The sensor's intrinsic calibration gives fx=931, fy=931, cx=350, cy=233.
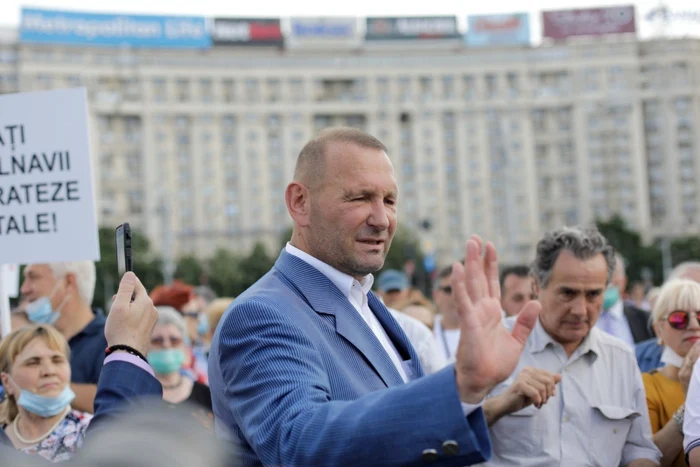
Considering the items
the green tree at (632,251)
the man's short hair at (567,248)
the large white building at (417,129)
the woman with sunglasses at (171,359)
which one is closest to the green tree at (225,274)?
the large white building at (417,129)

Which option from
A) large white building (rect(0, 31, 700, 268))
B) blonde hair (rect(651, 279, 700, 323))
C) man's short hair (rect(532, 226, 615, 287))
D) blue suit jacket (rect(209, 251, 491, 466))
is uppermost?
large white building (rect(0, 31, 700, 268))

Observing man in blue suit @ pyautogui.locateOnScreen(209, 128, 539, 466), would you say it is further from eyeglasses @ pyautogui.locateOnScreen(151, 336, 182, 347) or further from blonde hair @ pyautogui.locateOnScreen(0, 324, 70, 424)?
eyeglasses @ pyautogui.locateOnScreen(151, 336, 182, 347)

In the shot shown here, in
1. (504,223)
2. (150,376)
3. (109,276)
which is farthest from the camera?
(504,223)

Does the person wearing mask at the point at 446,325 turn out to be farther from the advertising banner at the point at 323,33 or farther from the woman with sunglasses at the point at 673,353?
the advertising banner at the point at 323,33

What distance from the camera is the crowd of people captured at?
1.83m

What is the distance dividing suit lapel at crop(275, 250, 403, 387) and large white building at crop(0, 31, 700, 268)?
2505 inches

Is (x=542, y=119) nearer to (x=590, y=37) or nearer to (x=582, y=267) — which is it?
(x=590, y=37)

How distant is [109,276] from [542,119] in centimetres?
3579

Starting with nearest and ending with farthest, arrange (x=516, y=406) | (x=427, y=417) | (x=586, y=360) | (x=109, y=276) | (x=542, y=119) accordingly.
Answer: (x=427, y=417), (x=516, y=406), (x=586, y=360), (x=109, y=276), (x=542, y=119)

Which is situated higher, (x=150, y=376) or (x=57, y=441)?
(x=150, y=376)

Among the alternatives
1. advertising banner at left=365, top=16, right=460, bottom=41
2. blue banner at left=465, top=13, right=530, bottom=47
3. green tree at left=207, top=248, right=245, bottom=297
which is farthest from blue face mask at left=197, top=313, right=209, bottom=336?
blue banner at left=465, top=13, right=530, bottom=47

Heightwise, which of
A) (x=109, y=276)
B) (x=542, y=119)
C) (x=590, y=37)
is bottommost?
(x=109, y=276)

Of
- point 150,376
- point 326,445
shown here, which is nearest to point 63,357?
point 150,376

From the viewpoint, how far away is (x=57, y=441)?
4.11m
